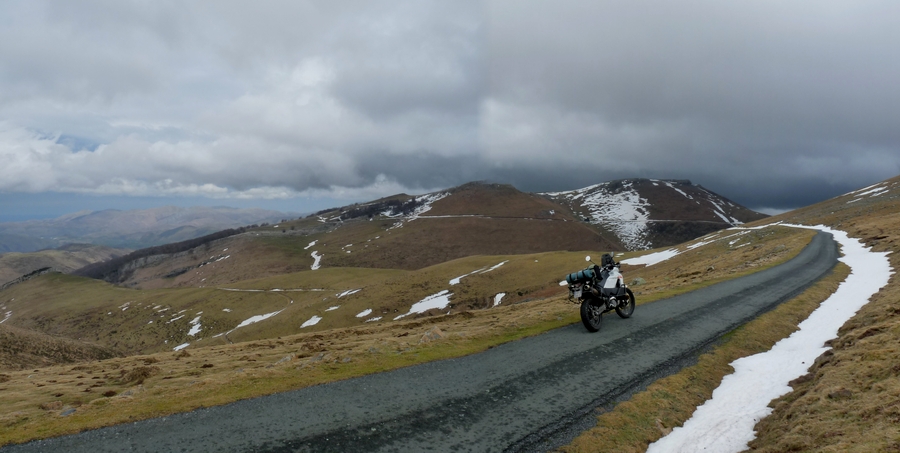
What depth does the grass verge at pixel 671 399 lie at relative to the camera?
842 cm

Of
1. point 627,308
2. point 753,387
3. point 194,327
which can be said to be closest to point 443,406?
point 753,387

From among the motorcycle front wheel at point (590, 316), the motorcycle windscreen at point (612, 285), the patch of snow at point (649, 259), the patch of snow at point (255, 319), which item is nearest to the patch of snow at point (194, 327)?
the patch of snow at point (255, 319)

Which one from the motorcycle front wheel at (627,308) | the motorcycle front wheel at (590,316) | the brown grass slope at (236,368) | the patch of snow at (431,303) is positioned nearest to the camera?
the brown grass slope at (236,368)

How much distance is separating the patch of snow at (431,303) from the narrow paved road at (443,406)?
50466 mm

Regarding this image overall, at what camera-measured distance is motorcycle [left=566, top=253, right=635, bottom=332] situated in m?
16.6

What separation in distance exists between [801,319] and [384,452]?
20.9m

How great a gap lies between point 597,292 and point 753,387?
644 centimetres

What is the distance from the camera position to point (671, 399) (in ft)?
34.2

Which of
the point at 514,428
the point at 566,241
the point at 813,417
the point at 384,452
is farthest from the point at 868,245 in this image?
the point at 566,241

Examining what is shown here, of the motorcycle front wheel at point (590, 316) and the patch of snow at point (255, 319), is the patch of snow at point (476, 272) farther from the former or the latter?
the motorcycle front wheel at point (590, 316)

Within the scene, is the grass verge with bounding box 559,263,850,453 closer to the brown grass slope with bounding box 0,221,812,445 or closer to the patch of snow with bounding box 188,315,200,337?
the brown grass slope with bounding box 0,221,812,445

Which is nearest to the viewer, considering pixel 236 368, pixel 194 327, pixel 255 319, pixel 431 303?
pixel 236 368

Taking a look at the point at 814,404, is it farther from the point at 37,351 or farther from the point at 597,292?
the point at 37,351

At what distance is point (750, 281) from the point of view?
28328 mm
